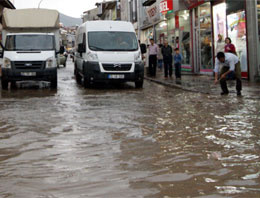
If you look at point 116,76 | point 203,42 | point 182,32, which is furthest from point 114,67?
point 182,32

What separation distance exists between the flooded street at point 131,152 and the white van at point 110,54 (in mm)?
6314

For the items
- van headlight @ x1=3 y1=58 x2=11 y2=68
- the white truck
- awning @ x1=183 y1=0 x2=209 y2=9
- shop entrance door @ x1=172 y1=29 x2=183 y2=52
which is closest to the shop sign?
shop entrance door @ x1=172 y1=29 x2=183 y2=52

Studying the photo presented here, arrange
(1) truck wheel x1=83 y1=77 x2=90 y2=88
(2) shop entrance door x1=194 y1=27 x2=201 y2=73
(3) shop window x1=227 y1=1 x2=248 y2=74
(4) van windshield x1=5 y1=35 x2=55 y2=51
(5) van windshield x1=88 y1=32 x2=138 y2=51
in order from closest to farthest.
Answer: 1. (1) truck wheel x1=83 y1=77 x2=90 y2=88
2. (5) van windshield x1=88 y1=32 x2=138 y2=51
3. (4) van windshield x1=5 y1=35 x2=55 y2=51
4. (3) shop window x1=227 y1=1 x2=248 y2=74
5. (2) shop entrance door x1=194 y1=27 x2=201 y2=73

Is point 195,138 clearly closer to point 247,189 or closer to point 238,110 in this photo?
point 247,189

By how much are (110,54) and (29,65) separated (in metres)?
2.93

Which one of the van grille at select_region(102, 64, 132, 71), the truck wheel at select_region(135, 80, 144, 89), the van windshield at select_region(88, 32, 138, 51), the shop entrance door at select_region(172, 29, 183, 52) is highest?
the shop entrance door at select_region(172, 29, 183, 52)

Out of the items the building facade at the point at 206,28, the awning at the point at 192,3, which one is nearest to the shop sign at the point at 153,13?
the building facade at the point at 206,28

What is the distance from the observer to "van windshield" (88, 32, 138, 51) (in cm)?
1758

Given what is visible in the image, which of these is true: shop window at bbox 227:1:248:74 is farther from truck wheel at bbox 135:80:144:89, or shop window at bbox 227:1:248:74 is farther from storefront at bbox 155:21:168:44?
storefront at bbox 155:21:168:44

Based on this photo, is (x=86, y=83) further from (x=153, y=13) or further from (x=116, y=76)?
(x=153, y=13)

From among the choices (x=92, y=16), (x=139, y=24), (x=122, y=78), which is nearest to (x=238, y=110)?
(x=122, y=78)

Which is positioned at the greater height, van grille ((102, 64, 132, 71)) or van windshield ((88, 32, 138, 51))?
van windshield ((88, 32, 138, 51))

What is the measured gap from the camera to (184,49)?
2828 centimetres

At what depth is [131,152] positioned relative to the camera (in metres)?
5.97
